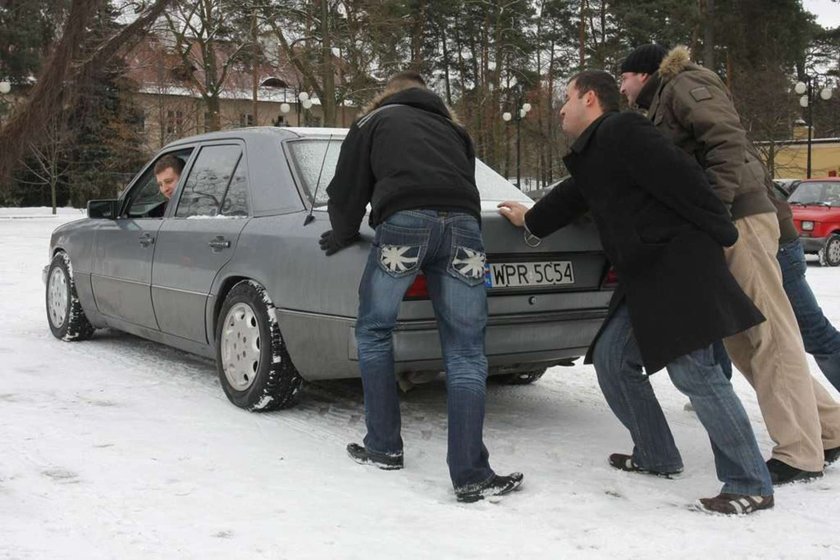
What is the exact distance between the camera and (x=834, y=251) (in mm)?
15922

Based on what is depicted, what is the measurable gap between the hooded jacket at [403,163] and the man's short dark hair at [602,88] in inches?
22.0

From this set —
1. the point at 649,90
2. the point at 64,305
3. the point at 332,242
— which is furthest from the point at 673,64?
the point at 64,305

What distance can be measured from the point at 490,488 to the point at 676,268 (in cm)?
114

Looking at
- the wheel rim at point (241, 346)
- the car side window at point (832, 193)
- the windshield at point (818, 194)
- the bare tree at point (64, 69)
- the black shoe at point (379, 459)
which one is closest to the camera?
the black shoe at point (379, 459)

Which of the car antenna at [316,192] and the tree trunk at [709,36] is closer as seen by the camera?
the car antenna at [316,192]

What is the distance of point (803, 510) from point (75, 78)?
13281 mm

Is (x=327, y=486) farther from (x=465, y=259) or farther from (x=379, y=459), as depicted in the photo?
(x=465, y=259)

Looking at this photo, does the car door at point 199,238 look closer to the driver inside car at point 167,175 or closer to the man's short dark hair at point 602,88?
the driver inside car at point 167,175

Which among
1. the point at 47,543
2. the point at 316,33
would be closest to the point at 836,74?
the point at 316,33

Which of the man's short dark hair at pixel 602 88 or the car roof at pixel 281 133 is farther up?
the man's short dark hair at pixel 602 88

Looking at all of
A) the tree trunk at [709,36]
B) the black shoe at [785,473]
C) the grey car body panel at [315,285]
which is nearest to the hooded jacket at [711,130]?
the grey car body panel at [315,285]

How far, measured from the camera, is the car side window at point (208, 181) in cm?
562

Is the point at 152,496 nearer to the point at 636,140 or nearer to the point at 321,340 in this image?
the point at 321,340

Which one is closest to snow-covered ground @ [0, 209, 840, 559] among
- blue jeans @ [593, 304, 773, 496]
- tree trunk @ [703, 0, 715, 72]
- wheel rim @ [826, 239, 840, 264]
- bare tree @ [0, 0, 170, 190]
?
blue jeans @ [593, 304, 773, 496]
